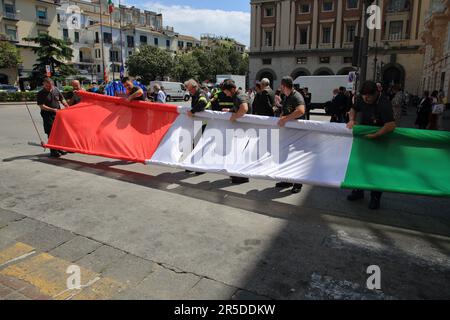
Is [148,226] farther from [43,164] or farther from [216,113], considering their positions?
[43,164]

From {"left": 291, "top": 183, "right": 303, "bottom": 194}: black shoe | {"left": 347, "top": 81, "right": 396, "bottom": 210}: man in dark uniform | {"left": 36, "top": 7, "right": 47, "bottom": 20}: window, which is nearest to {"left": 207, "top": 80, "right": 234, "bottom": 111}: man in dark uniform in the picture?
{"left": 291, "top": 183, "right": 303, "bottom": 194}: black shoe

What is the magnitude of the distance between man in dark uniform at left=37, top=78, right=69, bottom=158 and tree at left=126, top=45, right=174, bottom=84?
157ft

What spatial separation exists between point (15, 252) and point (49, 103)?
16.6ft

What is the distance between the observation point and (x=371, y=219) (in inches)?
180

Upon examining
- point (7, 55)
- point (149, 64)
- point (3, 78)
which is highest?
point (149, 64)

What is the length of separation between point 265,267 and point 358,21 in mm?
53991

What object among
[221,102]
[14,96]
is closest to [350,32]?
[14,96]

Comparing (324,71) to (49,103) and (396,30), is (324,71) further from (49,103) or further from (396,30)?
(49,103)

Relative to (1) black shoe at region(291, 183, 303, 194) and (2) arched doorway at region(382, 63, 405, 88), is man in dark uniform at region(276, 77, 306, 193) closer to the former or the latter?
(1) black shoe at region(291, 183, 303, 194)

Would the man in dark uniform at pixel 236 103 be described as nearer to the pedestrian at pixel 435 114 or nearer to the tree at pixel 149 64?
the pedestrian at pixel 435 114

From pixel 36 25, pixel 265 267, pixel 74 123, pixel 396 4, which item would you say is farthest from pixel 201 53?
pixel 265 267

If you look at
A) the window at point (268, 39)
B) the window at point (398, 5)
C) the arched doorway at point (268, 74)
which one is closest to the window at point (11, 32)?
the arched doorway at point (268, 74)

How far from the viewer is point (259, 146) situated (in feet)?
17.9

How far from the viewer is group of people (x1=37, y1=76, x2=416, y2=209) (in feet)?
16.0
